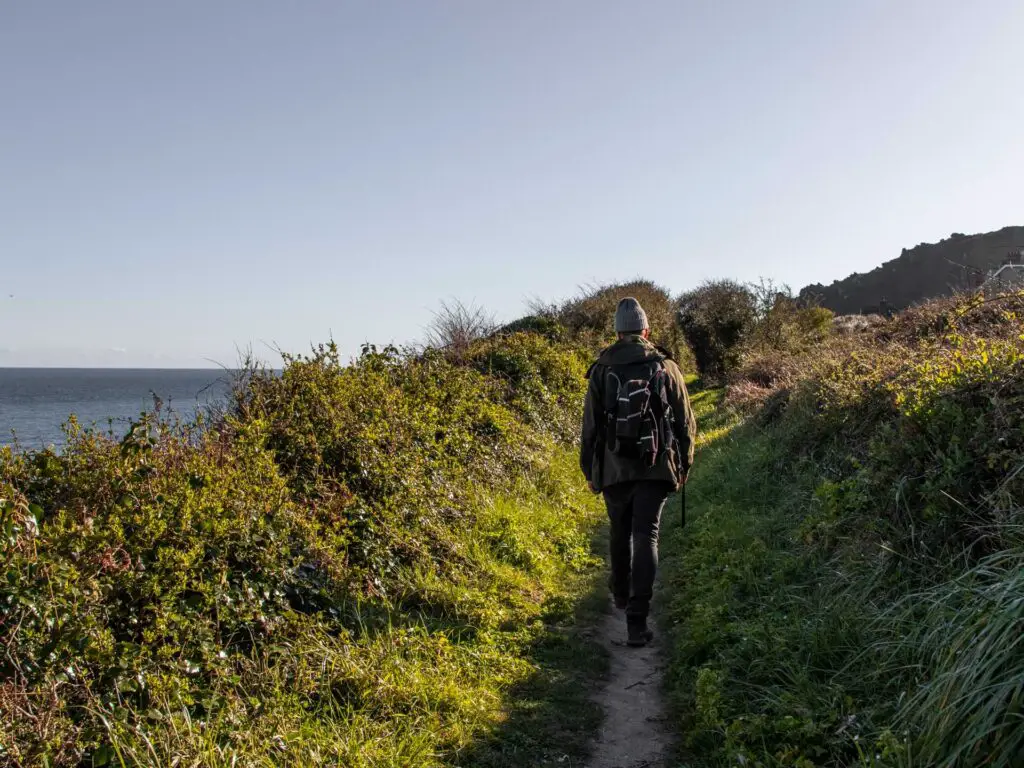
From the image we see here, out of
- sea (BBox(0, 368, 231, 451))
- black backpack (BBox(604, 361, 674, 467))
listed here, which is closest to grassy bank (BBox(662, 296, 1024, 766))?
black backpack (BBox(604, 361, 674, 467))

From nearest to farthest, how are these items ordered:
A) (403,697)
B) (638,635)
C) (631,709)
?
1. (403,697)
2. (631,709)
3. (638,635)

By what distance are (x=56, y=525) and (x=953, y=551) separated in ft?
15.9

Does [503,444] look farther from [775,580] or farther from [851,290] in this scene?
[851,290]

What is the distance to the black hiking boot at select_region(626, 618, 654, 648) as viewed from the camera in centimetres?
523

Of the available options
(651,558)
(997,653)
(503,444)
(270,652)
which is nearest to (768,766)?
(997,653)

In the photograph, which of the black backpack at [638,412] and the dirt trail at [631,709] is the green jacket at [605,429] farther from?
the dirt trail at [631,709]

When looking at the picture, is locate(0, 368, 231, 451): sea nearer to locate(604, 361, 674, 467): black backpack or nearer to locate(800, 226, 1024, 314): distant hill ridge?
locate(604, 361, 674, 467): black backpack

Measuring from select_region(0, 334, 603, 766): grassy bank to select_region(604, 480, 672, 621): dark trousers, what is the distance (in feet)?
1.67

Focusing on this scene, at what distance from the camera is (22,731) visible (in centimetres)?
273

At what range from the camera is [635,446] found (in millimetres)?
5293

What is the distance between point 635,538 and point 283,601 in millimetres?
2589

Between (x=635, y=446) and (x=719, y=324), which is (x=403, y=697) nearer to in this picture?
(x=635, y=446)

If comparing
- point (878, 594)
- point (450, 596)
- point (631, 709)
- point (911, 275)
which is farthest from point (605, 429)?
point (911, 275)

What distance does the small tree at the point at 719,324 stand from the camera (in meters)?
20.5
